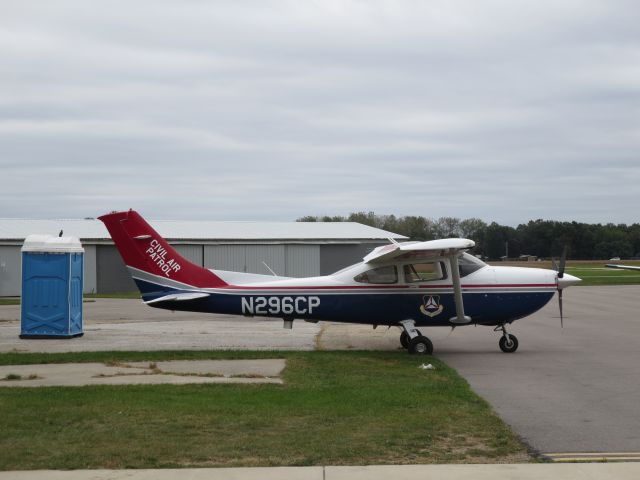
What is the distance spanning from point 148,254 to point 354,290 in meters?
4.36

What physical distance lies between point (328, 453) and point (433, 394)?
379 cm

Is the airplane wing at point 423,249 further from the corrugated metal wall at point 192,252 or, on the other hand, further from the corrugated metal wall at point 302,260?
the corrugated metal wall at point 302,260

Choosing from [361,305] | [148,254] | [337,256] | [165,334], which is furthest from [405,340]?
[337,256]

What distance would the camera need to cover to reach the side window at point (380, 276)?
55.9ft

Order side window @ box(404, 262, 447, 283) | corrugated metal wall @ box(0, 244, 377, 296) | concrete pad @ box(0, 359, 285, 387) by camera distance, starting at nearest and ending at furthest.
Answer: concrete pad @ box(0, 359, 285, 387) → side window @ box(404, 262, 447, 283) → corrugated metal wall @ box(0, 244, 377, 296)

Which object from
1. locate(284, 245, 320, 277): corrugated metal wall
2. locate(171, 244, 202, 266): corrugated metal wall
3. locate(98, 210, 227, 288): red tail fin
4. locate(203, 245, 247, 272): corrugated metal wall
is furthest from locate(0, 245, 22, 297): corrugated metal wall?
locate(98, 210, 227, 288): red tail fin

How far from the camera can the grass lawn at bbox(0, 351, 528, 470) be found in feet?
25.4

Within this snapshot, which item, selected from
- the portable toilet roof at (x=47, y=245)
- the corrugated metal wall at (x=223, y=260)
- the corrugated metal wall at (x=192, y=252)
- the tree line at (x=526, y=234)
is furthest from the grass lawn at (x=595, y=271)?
the portable toilet roof at (x=47, y=245)

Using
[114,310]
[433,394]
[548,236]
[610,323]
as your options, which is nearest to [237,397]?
[433,394]

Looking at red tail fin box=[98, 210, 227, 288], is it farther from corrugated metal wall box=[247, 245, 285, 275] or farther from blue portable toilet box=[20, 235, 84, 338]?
corrugated metal wall box=[247, 245, 285, 275]

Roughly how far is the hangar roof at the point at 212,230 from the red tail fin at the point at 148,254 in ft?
104

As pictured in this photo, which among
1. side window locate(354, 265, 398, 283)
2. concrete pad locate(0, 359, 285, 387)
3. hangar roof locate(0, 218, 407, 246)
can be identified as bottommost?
concrete pad locate(0, 359, 285, 387)

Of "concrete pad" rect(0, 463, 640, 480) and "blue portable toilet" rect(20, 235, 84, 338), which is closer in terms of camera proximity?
"concrete pad" rect(0, 463, 640, 480)

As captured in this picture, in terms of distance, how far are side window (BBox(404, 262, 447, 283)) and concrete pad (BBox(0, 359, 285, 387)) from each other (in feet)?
11.5
